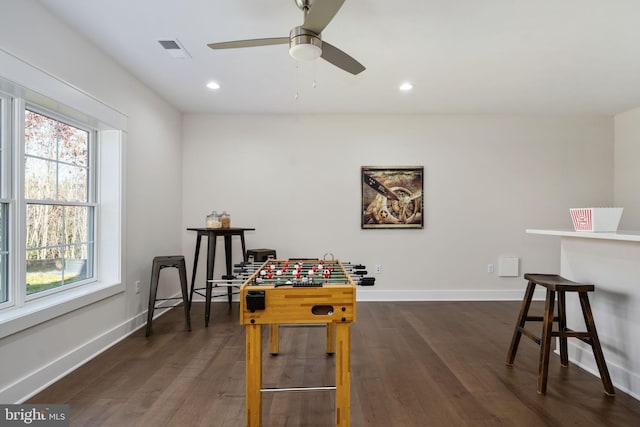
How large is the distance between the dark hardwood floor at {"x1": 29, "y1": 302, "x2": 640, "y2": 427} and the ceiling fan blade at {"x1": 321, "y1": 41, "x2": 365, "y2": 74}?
224 cm

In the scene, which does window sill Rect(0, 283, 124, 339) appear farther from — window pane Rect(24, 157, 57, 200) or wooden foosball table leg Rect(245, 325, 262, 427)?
wooden foosball table leg Rect(245, 325, 262, 427)

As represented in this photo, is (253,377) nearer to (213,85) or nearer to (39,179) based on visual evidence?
(39,179)

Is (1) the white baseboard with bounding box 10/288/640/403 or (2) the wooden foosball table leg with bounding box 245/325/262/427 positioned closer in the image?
(2) the wooden foosball table leg with bounding box 245/325/262/427

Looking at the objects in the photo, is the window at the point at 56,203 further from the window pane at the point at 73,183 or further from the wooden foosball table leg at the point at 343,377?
the wooden foosball table leg at the point at 343,377

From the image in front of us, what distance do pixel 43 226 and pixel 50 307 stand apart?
642 mm

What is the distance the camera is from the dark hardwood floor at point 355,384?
74.6 inches

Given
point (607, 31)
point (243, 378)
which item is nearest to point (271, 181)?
point (243, 378)

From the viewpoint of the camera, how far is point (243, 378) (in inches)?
92.2

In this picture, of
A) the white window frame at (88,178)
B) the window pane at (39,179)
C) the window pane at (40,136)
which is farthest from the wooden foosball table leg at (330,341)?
the window pane at (40,136)

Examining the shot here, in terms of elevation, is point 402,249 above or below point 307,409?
above

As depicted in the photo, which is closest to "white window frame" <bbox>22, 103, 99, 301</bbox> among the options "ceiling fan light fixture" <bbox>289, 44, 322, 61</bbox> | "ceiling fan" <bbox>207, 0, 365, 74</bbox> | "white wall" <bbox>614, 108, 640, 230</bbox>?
"ceiling fan" <bbox>207, 0, 365, 74</bbox>

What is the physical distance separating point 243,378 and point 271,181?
276 cm

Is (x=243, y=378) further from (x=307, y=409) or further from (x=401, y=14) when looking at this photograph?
(x=401, y=14)

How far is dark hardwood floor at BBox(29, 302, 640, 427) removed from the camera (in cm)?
190
